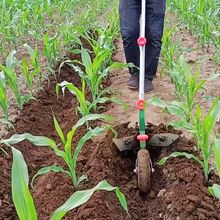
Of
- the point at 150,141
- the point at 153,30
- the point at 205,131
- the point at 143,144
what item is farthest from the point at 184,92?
the point at 153,30

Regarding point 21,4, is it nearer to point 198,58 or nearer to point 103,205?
point 198,58

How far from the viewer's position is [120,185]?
2.70 m

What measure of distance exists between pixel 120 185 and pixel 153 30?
186 cm

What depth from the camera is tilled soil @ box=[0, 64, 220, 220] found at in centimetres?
234

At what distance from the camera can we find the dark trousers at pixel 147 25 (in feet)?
13.4

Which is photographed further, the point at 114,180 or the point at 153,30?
the point at 153,30

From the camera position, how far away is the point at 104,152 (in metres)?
2.84

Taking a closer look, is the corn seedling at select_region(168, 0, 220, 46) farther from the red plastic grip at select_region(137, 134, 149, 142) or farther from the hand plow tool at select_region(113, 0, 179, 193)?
the red plastic grip at select_region(137, 134, 149, 142)

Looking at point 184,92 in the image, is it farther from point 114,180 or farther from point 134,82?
point 134,82

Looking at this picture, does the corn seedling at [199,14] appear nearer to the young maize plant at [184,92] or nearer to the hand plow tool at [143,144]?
the young maize plant at [184,92]

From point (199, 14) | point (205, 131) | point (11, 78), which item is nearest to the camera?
point (205, 131)

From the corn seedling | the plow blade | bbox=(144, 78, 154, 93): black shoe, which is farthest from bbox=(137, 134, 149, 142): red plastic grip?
the corn seedling

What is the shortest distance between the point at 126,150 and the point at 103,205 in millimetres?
572

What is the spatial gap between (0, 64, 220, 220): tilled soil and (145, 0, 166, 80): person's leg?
123 centimetres
